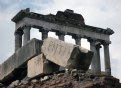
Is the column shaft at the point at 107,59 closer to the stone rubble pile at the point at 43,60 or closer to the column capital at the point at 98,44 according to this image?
the column capital at the point at 98,44

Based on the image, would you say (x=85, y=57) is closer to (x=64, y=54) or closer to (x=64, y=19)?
(x=64, y=54)

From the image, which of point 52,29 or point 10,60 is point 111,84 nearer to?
point 10,60

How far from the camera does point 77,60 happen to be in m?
7.02

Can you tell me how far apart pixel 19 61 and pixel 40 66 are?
2.88ft

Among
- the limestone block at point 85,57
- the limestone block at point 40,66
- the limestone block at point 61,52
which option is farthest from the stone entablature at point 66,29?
the limestone block at point 85,57

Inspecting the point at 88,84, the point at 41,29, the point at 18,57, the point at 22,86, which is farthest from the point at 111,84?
the point at 41,29

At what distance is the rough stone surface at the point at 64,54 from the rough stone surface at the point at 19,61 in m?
0.43

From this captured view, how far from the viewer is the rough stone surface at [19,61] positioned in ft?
26.4

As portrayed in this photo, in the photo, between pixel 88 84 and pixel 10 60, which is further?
pixel 10 60

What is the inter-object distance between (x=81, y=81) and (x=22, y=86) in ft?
5.01

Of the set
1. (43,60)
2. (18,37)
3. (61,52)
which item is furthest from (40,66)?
(18,37)

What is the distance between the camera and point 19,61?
852 cm

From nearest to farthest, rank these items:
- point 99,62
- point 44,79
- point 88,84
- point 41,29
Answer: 1. point 88,84
2. point 44,79
3. point 41,29
4. point 99,62

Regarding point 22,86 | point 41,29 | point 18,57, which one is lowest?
point 22,86
